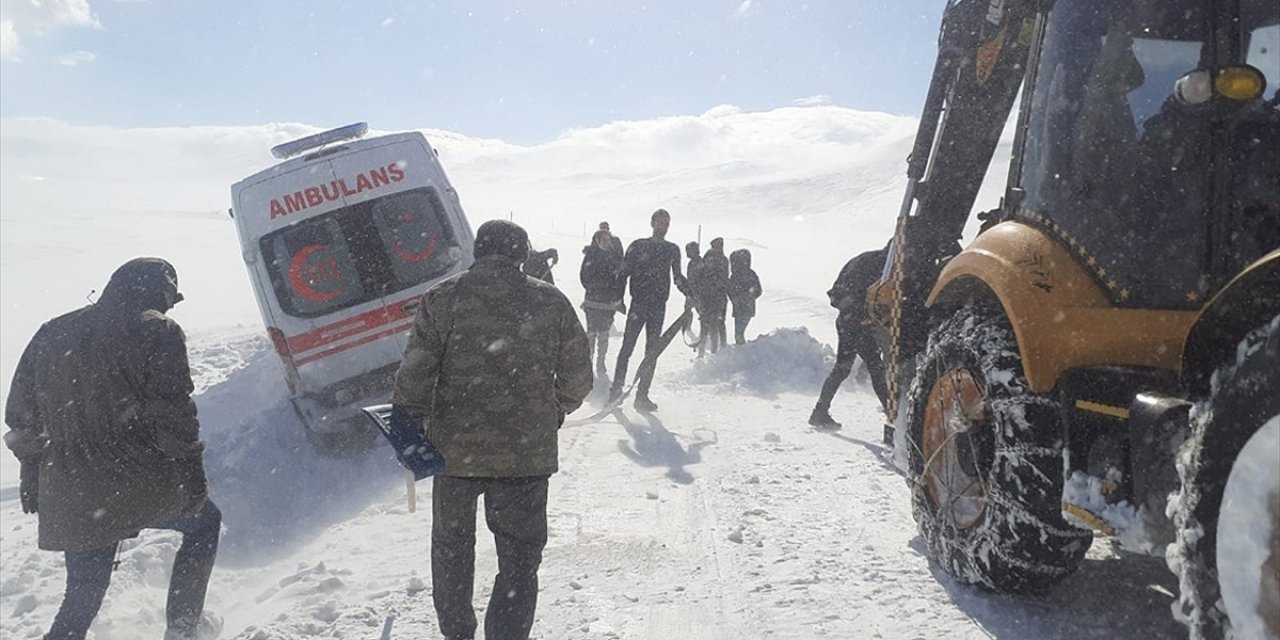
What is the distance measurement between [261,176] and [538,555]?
16.0 feet

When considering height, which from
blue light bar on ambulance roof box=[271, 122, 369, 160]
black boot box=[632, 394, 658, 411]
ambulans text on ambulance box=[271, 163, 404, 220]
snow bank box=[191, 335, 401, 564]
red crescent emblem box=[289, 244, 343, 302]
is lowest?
snow bank box=[191, 335, 401, 564]

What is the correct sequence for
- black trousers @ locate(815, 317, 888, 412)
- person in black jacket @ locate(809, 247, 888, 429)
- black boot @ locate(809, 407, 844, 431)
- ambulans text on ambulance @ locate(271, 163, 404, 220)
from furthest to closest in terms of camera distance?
black boot @ locate(809, 407, 844, 431) < black trousers @ locate(815, 317, 888, 412) < person in black jacket @ locate(809, 247, 888, 429) < ambulans text on ambulance @ locate(271, 163, 404, 220)

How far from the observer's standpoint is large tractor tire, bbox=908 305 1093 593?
9.07ft

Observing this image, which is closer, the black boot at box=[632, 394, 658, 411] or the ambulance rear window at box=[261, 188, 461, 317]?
the ambulance rear window at box=[261, 188, 461, 317]

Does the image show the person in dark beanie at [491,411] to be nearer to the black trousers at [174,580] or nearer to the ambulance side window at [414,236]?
the black trousers at [174,580]

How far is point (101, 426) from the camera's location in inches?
132

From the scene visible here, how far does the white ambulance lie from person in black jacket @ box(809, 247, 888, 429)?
3.20 m

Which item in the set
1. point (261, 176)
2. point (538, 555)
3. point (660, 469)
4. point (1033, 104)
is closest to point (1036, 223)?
point (1033, 104)

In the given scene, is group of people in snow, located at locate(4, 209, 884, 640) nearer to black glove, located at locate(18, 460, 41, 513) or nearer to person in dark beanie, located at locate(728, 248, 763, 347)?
black glove, located at locate(18, 460, 41, 513)

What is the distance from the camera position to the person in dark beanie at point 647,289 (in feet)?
26.6

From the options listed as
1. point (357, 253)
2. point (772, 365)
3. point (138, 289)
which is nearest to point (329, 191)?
point (357, 253)

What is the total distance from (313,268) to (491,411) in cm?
425

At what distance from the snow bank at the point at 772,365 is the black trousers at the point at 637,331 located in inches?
60.4

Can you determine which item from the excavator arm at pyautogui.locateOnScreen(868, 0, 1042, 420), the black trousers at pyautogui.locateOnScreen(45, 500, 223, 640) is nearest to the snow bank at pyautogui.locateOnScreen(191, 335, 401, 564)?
the black trousers at pyautogui.locateOnScreen(45, 500, 223, 640)
